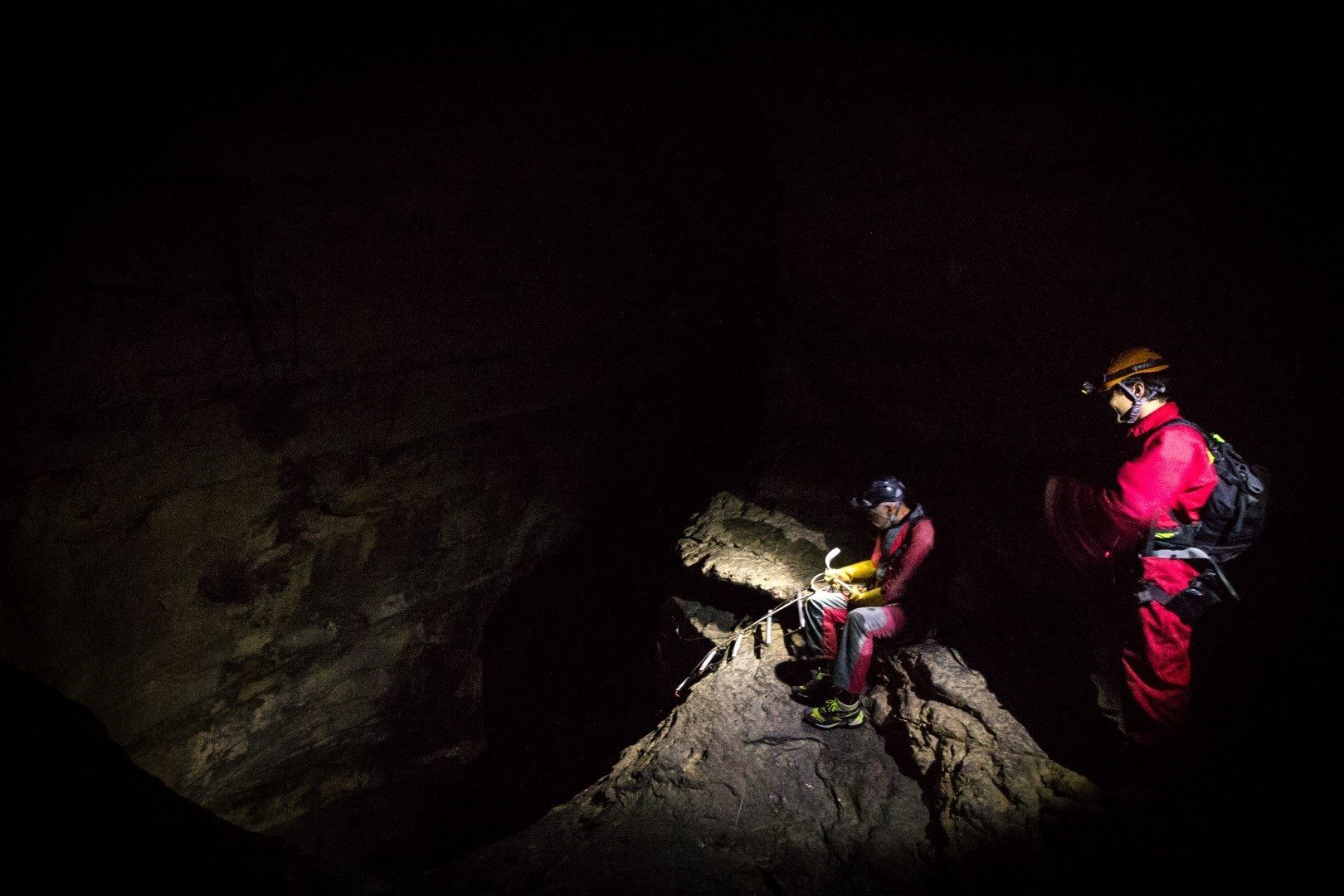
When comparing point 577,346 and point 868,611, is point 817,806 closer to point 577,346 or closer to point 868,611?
point 868,611

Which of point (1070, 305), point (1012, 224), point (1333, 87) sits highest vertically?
point (1333, 87)

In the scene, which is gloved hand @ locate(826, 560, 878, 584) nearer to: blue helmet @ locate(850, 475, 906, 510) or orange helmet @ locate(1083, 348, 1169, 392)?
blue helmet @ locate(850, 475, 906, 510)

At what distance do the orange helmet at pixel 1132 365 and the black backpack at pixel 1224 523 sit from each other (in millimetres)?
295

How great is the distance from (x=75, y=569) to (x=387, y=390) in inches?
93.8

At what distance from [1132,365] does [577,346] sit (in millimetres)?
4713

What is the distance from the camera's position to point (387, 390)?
5.43 meters

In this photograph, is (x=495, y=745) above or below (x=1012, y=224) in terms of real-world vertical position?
below

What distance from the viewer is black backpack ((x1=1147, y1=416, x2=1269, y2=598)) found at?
2.79 m

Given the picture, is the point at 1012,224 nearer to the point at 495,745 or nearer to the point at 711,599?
the point at 711,599

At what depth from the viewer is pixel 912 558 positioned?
3580mm

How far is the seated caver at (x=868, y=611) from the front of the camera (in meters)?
3.59

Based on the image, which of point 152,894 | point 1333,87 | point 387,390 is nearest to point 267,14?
point 387,390

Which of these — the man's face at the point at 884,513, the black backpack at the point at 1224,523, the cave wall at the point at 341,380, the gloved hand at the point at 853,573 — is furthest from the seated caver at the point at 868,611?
the cave wall at the point at 341,380

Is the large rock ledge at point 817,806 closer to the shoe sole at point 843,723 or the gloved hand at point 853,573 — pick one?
the shoe sole at point 843,723
